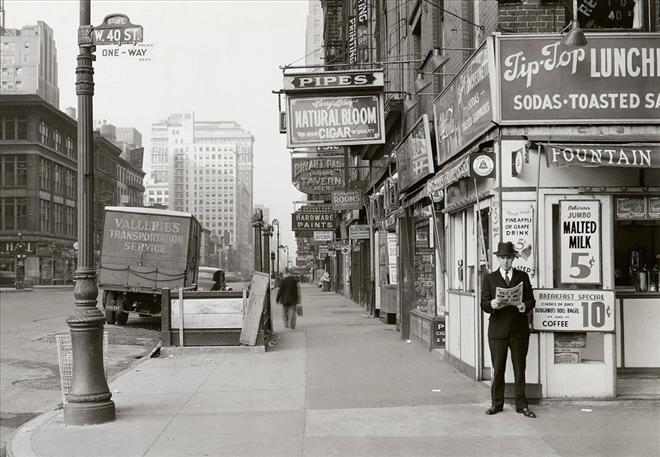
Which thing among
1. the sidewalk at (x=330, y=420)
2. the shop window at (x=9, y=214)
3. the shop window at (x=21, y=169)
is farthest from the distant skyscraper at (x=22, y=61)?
the sidewalk at (x=330, y=420)

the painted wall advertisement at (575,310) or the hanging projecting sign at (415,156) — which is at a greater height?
the hanging projecting sign at (415,156)

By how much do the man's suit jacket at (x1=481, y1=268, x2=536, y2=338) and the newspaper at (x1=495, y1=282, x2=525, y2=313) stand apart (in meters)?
0.08

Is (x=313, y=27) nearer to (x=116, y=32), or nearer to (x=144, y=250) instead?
(x=144, y=250)

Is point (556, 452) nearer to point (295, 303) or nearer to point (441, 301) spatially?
point (441, 301)

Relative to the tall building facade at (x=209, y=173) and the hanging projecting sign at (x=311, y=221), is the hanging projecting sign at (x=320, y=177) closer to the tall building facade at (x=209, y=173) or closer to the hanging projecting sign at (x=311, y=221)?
the hanging projecting sign at (x=311, y=221)

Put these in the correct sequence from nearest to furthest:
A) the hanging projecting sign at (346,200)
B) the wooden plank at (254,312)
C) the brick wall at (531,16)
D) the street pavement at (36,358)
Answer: the brick wall at (531,16) → the street pavement at (36,358) → the wooden plank at (254,312) → the hanging projecting sign at (346,200)

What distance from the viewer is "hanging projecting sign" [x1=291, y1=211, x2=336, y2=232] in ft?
115

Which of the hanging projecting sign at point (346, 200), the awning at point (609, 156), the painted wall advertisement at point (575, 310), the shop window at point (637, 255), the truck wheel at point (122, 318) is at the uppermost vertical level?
the hanging projecting sign at point (346, 200)

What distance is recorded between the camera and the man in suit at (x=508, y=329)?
8.87 m

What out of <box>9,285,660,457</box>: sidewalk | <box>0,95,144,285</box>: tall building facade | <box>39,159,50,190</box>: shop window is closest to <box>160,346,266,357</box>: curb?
<box>9,285,660,457</box>: sidewalk

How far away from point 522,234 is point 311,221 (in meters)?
25.7

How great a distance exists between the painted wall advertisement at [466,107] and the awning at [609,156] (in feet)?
3.86

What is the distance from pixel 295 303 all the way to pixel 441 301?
7232 millimetres

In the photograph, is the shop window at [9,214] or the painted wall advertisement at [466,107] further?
the shop window at [9,214]
